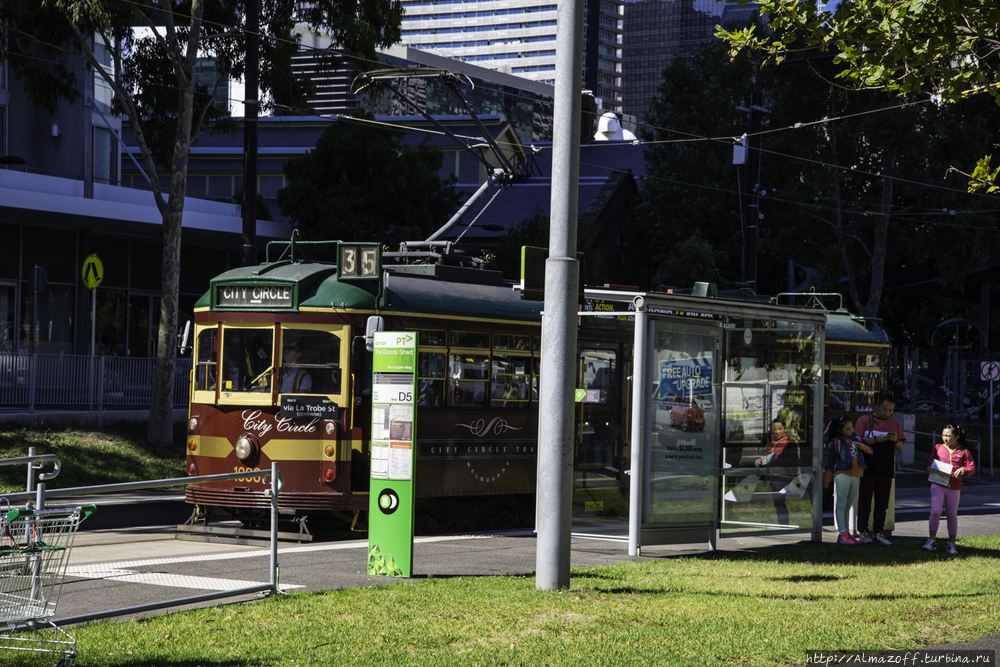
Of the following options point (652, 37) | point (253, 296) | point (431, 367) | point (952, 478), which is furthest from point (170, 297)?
point (652, 37)

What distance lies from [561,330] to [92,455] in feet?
38.9

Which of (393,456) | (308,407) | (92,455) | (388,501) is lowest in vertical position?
(92,455)

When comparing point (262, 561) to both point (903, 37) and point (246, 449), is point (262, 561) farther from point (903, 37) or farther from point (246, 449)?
point (903, 37)

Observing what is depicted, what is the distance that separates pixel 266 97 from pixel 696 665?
18419 mm

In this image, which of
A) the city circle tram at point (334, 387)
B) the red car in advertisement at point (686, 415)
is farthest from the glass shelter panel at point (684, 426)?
the city circle tram at point (334, 387)

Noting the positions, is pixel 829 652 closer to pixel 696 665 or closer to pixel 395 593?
pixel 696 665

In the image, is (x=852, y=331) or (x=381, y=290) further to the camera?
(x=852, y=331)

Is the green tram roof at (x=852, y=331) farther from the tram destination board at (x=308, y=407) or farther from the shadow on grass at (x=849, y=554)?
the tram destination board at (x=308, y=407)

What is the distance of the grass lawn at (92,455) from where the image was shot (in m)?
17.7

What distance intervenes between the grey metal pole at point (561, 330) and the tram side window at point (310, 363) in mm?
4178

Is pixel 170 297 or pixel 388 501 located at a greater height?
pixel 170 297

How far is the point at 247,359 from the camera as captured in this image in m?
13.7

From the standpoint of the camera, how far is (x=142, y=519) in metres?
15.5

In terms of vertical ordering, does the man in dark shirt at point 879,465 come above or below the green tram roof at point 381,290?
below
